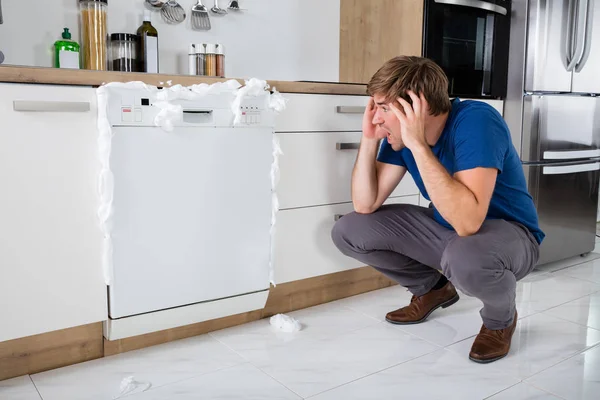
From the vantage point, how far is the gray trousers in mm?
1622

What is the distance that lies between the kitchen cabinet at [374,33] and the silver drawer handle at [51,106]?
144cm

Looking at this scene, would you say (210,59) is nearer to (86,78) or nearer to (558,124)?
(86,78)

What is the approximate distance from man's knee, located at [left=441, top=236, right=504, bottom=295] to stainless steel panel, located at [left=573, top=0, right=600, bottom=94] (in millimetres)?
1451

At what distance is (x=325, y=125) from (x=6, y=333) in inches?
46.1

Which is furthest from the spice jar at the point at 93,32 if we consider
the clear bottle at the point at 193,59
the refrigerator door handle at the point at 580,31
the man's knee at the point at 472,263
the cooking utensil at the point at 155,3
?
the refrigerator door handle at the point at 580,31

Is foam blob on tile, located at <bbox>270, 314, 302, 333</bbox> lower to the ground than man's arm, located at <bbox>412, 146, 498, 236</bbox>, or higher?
lower

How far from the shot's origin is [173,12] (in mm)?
2230

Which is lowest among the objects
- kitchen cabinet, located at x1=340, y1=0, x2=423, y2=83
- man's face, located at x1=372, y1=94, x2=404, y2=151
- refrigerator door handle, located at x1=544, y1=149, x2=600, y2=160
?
refrigerator door handle, located at x1=544, y1=149, x2=600, y2=160

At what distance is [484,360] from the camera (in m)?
1.68

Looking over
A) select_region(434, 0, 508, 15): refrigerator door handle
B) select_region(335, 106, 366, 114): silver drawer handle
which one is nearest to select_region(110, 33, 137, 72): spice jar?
select_region(335, 106, 366, 114): silver drawer handle

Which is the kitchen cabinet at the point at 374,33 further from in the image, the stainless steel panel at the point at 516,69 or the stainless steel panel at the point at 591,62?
the stainless steel panel at the point at 591,62

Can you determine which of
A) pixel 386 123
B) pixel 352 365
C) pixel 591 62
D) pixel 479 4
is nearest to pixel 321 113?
pixel 386 123

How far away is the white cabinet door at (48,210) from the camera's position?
4.76 ft

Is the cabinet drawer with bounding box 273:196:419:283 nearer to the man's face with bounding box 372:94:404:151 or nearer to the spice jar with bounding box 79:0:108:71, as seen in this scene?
the man's face with bounding box 372:94:404:151
